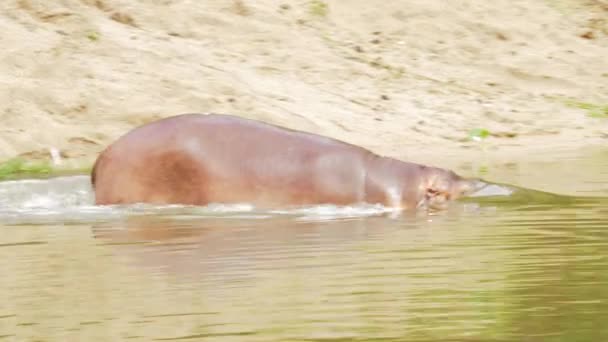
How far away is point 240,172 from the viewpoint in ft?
20.6

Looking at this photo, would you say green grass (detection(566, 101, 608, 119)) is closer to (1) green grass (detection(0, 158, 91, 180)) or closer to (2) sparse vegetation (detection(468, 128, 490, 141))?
(2) sparse vegetation (detection(468, 128, 490, 141))

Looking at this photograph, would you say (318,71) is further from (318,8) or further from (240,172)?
(240,172)

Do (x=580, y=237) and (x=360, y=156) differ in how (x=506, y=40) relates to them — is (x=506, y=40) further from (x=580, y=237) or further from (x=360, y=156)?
(x=580, y=237)

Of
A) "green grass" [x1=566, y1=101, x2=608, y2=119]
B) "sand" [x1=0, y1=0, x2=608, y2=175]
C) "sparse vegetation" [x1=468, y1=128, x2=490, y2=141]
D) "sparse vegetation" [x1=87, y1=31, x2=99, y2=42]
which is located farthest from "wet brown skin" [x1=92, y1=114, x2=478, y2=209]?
"green grass" [x1=566, y1=101, x2=608, y2=119]

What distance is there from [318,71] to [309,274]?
23.0ft

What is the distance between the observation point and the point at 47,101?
9.52 meters

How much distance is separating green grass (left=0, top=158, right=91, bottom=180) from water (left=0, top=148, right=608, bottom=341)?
6.70ft

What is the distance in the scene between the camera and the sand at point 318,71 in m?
9.52

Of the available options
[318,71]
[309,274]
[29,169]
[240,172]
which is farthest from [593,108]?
[309,274]

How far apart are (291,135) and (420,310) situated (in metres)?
3.17

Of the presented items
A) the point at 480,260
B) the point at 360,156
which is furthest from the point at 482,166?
the point at 480,260

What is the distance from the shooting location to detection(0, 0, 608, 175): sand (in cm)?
952

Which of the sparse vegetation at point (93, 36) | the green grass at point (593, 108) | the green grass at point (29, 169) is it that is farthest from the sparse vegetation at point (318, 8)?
the green grass at point (29, 169)

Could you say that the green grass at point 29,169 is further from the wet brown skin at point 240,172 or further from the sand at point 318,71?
the wet brown skin at point 240,172
